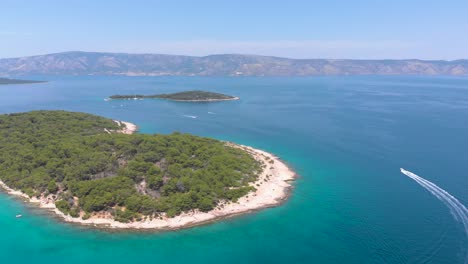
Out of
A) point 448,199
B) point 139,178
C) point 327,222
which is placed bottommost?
point 327,222

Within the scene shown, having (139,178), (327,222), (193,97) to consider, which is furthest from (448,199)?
(193,97)

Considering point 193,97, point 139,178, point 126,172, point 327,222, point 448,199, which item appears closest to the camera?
point 327,222

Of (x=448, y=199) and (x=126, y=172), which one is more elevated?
(x=126, y=172)

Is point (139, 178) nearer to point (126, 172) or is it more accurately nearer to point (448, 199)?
point (126, 172)

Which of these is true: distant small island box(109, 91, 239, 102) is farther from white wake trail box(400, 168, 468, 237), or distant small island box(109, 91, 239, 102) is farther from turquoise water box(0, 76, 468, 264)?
white wake trail box(400, 168, 468, 237)

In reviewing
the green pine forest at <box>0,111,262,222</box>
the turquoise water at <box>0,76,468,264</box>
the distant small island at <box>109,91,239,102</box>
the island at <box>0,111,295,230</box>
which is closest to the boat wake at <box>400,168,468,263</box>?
the turquoise water at <box>0,76,468,264</box>

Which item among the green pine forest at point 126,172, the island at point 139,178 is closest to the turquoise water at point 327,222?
the island at point 139,178

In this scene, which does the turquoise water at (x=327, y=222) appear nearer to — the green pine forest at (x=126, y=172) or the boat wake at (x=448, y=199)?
the boat wake at (x=448, y=199)

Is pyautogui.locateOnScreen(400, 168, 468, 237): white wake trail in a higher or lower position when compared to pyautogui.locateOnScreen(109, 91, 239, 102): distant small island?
lower

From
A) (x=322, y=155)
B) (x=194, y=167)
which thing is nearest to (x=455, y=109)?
(x=322, y=155)
